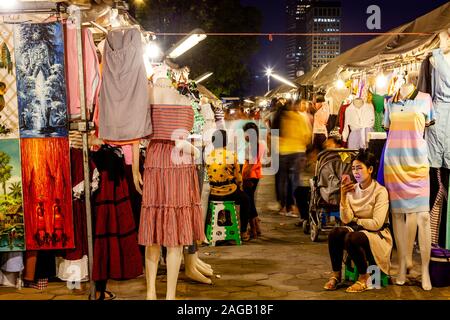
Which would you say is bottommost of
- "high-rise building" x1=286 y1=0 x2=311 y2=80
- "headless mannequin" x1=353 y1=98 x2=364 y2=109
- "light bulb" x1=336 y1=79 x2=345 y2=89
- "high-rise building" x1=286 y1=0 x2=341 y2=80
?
"headless mannequin" x1=353 y1=98 x2=364 y2=109

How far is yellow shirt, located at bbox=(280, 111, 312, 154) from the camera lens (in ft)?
29.9

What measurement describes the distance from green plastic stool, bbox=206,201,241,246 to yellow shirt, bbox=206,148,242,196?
21 cm

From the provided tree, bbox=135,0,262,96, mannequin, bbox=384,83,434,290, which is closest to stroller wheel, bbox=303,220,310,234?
mannequin, bbox=384,83,434,290

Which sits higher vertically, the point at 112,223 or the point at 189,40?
the point at 189,40

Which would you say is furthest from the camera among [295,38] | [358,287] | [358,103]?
[295,38]

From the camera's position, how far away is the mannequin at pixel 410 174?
17.6ft

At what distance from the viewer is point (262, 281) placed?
565 centimetres

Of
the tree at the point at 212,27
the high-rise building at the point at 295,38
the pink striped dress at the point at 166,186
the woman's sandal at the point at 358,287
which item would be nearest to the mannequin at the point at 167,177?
the pink striped dress at the point at 166,186

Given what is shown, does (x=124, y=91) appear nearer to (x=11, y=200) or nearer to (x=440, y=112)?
(x=11, y=200)

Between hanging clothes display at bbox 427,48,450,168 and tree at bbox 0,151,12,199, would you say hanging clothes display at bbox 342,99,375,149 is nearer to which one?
hanging clothes display at bbox 427,48,450,168

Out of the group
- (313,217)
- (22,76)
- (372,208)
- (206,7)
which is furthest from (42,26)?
(206,7)

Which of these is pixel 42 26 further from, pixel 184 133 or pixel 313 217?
pixel 313 217

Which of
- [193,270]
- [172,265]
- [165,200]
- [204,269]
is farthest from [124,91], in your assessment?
[204,269]

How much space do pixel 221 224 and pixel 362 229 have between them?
2.66 meters
